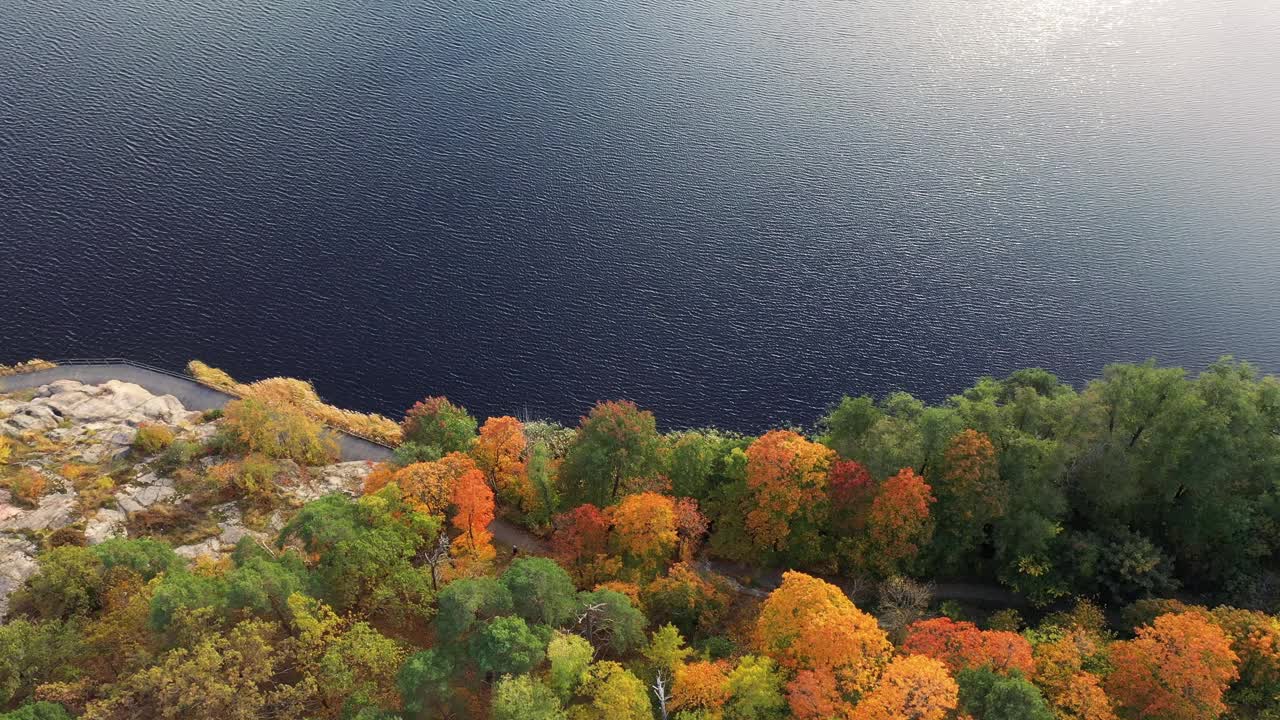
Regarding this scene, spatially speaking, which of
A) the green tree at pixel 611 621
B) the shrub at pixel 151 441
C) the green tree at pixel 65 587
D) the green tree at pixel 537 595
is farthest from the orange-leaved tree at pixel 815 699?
the shrub at pixel 151 441

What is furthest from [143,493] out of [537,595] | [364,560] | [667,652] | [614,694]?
[667,652]

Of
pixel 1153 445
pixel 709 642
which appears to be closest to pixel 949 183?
pixel 1153 445

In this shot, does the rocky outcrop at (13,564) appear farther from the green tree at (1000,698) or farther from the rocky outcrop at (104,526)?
the green tree at (1000,698)

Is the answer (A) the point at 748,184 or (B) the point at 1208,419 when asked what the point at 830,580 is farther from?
(A) the point at 748,184

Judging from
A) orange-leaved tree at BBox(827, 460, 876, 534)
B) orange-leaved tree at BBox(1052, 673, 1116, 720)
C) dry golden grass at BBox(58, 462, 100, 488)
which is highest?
orange-leaved tree at BBox(827, 460, 876, 534)

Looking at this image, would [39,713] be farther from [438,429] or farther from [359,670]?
[438,429]

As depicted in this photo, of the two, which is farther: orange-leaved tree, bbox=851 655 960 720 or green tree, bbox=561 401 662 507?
green tree, bbox=561 401 662 507

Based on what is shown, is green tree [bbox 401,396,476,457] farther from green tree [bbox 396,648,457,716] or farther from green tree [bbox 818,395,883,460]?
green tree [bbox 818,395,883,460]

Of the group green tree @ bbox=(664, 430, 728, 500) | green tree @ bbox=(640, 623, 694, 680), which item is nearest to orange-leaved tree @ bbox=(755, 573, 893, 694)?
green tree @ bbox=(640, 623, 694, 680)
